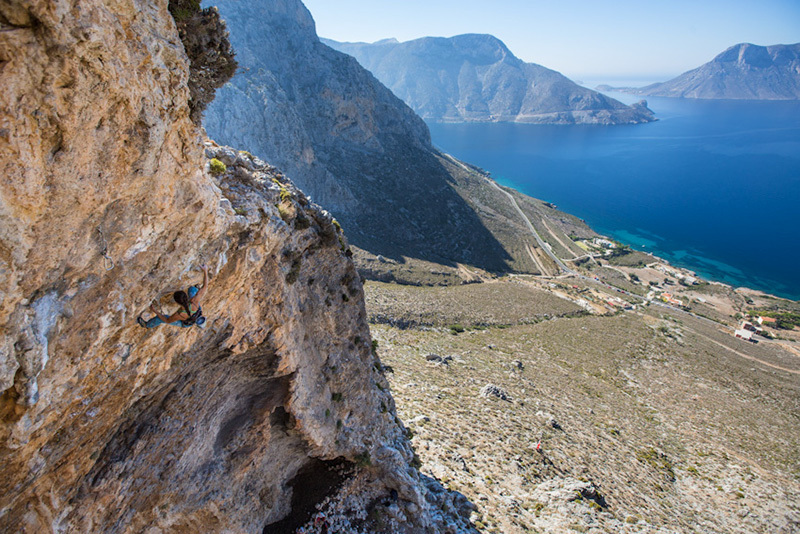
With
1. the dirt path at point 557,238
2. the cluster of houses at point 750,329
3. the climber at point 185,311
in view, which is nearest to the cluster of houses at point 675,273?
the cluster of houses at point 750,329

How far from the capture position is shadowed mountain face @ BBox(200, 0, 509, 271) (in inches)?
3182

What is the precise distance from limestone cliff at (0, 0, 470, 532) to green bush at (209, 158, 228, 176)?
0.18 meters

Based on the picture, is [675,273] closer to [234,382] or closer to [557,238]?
[557,238]

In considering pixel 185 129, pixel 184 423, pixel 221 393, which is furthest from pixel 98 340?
pixel 221 393

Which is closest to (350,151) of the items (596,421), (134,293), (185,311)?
(596,421)

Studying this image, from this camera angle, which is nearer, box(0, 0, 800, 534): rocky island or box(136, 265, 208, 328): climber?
box(0, 0, 800, 534): rocky island

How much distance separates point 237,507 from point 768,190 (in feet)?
721

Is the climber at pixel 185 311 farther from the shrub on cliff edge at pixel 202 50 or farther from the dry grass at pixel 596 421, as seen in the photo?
the dry grass at pixel 596 421

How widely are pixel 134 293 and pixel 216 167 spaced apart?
4469 millimetres

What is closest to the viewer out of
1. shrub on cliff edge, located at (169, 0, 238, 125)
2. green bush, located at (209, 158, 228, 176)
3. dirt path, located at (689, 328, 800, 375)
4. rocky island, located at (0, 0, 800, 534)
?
rocky island, located at (0, 0, 800, 534)

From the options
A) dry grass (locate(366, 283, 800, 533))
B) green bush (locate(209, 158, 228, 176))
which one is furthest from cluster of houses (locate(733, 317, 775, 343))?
green bush (locate(209, 158, 228, 176))

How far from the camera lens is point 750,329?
2849 inches

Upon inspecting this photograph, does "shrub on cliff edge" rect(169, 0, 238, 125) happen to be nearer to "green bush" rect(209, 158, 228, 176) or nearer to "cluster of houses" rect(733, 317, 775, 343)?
"green bush" rect(209, 158, 228, 176)

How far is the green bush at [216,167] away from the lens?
32.3ft
